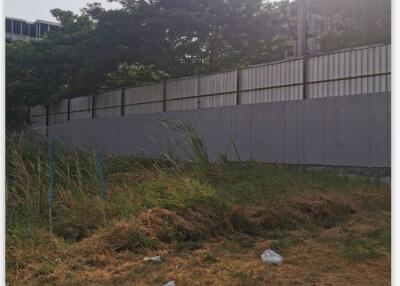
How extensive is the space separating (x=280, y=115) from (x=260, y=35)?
711 cm

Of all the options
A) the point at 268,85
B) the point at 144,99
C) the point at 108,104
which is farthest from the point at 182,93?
the point at 108,104

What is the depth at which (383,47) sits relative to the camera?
34.6 ft

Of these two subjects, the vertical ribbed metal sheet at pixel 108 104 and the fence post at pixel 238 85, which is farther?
the vertical ribbed metal sheet at pixel 108 104

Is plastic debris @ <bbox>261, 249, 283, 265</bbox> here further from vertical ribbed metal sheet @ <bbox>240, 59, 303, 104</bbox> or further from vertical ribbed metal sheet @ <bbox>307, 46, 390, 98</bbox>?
vertical ribbed metal sheet @ <bbox>240, 59, 303, 104</bbox>

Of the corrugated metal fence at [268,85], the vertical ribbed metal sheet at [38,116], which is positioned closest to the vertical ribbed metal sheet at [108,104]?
the corrugated metal fence at [268,85]

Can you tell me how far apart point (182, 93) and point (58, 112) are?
1062cm

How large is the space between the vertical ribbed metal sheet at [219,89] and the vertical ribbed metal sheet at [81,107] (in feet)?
26.6

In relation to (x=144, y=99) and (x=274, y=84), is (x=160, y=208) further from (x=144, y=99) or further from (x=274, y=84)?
(x=144, y=99)

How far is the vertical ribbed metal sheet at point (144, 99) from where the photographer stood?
18.4 m

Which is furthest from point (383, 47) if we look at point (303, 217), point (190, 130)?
point (303, 217)

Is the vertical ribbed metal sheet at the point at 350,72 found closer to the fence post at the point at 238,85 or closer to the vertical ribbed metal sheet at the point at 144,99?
the fence post at the point at 238,85

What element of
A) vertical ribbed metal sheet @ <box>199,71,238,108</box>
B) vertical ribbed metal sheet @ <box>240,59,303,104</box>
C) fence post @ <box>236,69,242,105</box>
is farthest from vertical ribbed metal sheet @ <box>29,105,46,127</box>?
vertical ribbed metal sheet @ <box>240,59,303,104</box>

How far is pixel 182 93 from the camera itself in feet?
55.9

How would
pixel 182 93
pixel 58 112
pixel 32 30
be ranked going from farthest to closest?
pixel 32 30
pixel 58 112
pixel 182 93
